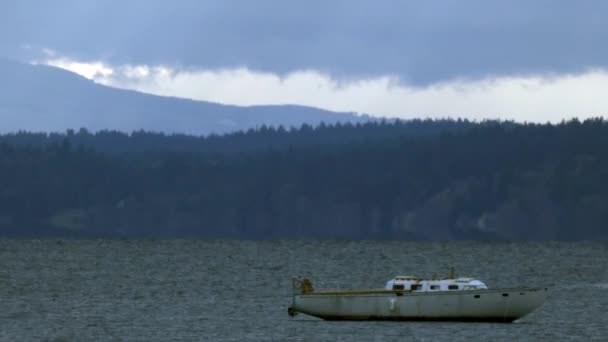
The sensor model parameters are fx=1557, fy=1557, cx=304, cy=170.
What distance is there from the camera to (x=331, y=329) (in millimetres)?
73500

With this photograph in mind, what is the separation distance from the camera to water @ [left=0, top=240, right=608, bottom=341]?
241 feet

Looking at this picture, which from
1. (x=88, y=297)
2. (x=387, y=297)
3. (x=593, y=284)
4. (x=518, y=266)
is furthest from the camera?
(x=518, y=266)

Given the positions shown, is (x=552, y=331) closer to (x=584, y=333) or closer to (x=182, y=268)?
(x=584, y=333)

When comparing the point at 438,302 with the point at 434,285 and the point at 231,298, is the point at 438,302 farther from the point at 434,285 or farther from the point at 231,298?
the point at 231,298

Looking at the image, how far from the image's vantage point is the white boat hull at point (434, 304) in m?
71.2

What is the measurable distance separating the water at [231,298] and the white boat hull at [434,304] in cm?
78

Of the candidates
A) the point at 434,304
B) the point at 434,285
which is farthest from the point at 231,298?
the point at 434,285

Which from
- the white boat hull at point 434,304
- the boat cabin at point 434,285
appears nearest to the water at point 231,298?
the white boat hull at point 434,304

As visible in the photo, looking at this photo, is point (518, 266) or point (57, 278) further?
point (518, 266)

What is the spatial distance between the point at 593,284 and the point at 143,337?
2806 inches

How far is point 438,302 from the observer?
71.4m

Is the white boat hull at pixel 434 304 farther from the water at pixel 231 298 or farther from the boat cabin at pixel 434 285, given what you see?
the water at pixel 231 298

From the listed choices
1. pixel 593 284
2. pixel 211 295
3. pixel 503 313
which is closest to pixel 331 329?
pixel 503 313

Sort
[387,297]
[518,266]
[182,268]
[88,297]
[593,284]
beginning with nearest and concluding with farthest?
[387,297]
[88,297]
[593,284]
[182,268]
[518,266]
